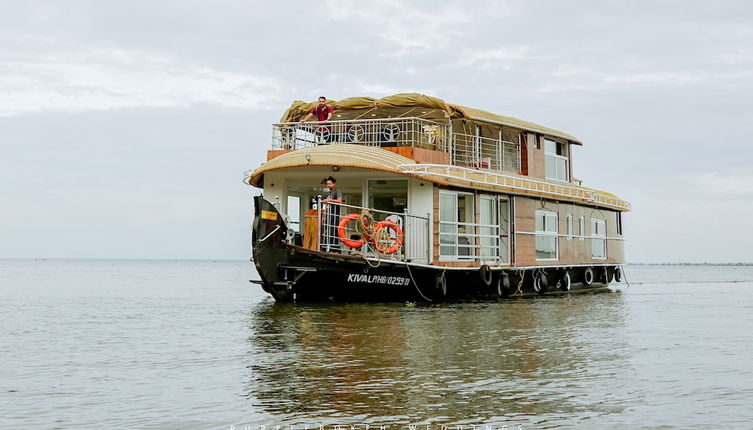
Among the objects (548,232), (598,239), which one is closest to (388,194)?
(548,232)

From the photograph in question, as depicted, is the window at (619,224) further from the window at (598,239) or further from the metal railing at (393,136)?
the metal railing at (393,136)

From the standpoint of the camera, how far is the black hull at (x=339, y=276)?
50.0 ft

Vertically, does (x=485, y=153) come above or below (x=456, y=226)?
above

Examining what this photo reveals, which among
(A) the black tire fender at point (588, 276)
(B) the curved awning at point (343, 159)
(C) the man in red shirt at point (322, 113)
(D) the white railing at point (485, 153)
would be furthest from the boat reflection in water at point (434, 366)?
(A) the black tire fender at point (588, 276)

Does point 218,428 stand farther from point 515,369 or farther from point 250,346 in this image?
point 250,346

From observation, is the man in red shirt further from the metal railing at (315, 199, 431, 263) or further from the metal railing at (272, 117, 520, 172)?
the metal railing at (315, 199, 431, 263)

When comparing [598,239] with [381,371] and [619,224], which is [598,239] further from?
[381,371]

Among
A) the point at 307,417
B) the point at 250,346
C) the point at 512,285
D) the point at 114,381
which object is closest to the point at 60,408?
the point at 114,381

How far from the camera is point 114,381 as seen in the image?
8367 mm

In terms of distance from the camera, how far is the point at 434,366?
883 centimetres

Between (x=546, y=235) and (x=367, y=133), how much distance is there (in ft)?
20.1

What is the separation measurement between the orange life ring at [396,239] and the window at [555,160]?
7.76m

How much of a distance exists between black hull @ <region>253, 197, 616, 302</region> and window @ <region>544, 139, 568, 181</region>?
18.2 feet

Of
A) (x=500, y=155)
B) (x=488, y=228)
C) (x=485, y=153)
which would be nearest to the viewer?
(x=488, y=228)
